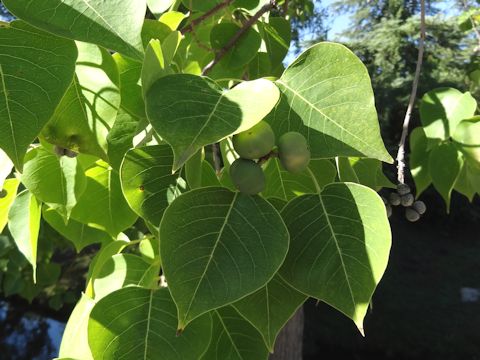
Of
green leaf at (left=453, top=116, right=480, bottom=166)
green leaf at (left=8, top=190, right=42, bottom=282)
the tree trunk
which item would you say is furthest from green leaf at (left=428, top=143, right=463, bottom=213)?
the tree trunk

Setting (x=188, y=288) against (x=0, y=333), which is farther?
(x=0, y=333)

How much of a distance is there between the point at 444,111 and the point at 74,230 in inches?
30.4

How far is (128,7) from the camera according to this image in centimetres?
43

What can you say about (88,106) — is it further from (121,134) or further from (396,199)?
(396,199)

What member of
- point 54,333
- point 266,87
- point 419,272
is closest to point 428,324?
point 419,272

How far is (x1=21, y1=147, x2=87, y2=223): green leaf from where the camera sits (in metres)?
0.74

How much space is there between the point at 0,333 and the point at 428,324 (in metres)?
4.40

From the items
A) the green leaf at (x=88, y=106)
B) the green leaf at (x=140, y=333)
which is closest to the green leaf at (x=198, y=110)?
the green leaf at (x=88, y=106)

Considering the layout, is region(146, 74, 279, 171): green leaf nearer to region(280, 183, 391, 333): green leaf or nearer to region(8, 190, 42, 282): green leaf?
region(280, 183, 391, 333): green leaf

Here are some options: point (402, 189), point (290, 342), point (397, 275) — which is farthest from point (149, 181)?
point (397, 275)

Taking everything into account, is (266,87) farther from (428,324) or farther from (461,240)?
(461,240)

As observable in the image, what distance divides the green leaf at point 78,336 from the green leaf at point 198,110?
0.34 m

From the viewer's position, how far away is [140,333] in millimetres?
596

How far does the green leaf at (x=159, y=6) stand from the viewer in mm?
810
